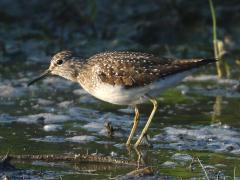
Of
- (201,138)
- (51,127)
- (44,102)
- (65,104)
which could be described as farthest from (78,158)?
(44,102)

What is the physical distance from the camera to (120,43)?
11758 mm

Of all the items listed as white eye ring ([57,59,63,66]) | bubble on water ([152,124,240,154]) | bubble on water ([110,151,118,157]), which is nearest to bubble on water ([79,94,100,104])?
white eye ring ([57,59,63,66])

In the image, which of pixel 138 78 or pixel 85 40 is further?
pixel 85 40

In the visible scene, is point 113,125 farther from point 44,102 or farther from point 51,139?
point 44,102

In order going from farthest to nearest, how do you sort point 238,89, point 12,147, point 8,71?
point 8,71 → point 238,89 → point 12,147

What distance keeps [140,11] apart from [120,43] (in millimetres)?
776

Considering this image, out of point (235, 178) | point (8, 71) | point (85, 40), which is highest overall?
point (85, 40)

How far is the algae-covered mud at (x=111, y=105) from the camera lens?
6.93 meters

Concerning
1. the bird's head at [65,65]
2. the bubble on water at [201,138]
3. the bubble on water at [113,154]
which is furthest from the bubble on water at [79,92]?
the bubble on water at [113,154]

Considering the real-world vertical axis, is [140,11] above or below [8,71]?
above

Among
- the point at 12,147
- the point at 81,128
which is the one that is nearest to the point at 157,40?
the point at 81,128

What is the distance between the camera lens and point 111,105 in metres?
9.54

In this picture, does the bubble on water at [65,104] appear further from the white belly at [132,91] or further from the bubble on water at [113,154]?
the bubble on water at [113,154]

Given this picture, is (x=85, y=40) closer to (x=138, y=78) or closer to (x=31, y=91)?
(x=31, y=91)
